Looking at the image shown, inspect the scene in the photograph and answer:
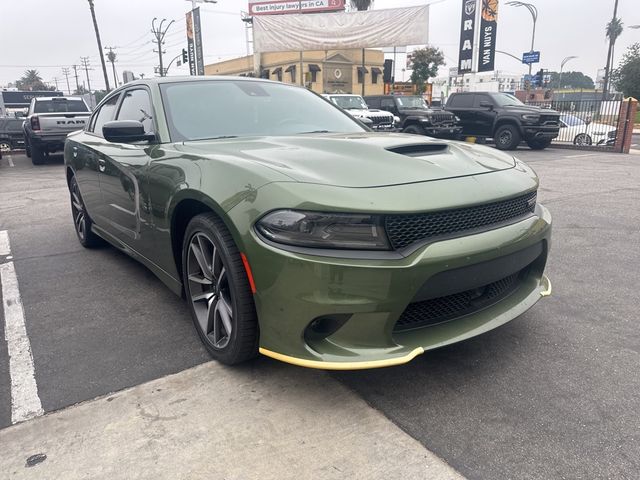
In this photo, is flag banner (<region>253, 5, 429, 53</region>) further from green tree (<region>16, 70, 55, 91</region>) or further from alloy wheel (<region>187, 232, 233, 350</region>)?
green tree (<region>16, 70, 55, 91</region>)

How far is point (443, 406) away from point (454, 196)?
0.94 metres

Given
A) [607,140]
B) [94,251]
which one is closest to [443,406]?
[94,251]

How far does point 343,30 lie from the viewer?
26.1 meters

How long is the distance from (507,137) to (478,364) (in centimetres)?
1351

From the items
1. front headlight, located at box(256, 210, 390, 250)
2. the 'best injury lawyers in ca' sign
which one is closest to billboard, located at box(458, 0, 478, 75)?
the 'best injury lawyers in ca' sign

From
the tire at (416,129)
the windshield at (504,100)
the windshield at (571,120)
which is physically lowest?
the tire at (416,129)

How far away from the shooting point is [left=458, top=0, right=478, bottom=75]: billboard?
1128 inches

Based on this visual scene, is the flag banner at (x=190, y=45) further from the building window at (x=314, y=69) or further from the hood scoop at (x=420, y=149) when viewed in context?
the hood scoop at (x=420, y=149)

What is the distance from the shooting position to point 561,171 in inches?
406

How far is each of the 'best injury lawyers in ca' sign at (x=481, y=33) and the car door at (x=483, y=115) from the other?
1441cm

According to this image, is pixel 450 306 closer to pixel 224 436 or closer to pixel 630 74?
pixel 224 436

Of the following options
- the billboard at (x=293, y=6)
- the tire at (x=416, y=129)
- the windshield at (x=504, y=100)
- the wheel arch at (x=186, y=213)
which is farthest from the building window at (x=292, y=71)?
the wheel arch at (x=186, y=213)

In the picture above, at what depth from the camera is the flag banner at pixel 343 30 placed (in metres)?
25.5

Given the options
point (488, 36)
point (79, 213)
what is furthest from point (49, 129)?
point (488, 36)
